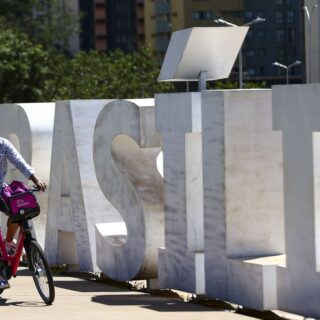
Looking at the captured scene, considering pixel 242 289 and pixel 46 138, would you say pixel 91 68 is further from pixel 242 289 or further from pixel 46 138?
pixel 242 289

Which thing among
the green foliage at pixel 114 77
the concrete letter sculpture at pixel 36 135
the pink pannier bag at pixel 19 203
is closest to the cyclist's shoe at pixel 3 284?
the pink pannier bag at pixel 19 203

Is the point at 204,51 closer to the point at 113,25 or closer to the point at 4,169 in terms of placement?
the point at 4,169

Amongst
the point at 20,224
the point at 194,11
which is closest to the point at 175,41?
the point at 20,224

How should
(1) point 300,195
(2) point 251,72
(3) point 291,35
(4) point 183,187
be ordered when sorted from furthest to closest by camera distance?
(3) point 291,35 → (2) point 251,72 → (4) point 183,187 → (1) point 300,195

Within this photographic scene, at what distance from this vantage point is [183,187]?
12.7 metres

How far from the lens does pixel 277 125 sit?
11289 millimetres

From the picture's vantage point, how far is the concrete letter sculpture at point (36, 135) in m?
16.6

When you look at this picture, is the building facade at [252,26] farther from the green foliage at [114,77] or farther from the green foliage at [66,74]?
the green foliage at [114,77]

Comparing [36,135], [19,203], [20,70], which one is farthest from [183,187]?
[20,70]

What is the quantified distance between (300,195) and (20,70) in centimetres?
5529

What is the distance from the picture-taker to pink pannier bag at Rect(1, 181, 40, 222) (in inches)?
464

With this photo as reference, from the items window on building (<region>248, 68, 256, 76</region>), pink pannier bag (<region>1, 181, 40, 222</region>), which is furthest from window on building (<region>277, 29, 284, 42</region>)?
pink pannier bag (<region>1, 181, 40, 222</region>)

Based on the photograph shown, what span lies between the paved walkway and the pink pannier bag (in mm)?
742

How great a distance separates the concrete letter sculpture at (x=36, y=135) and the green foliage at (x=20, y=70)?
4828 centimetres
